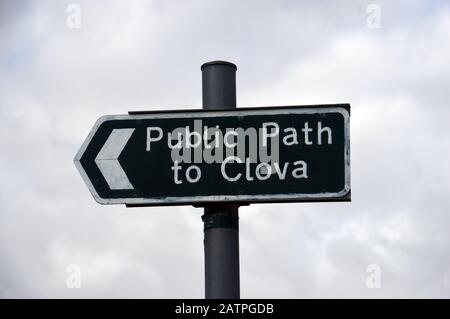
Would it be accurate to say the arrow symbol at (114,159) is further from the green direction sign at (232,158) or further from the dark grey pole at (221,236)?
the dark grey pole at (221,236)

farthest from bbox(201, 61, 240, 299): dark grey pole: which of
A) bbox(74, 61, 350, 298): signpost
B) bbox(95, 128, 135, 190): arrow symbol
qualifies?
bbox(95, 128, 135, 190): arrow symbol

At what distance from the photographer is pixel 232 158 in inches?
204

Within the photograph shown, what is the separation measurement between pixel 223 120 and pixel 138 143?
52 centimetres

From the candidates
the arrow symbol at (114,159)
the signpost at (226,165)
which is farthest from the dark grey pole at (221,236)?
the arrow symbol at (114,159)

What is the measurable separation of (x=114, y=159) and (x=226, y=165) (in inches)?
26.8

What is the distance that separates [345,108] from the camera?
5.23 meters

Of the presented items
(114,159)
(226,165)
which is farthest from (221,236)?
(114,159)

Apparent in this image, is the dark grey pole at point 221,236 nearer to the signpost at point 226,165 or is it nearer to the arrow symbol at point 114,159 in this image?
the signpost at point 226,165

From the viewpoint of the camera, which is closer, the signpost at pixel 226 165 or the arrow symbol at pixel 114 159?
the signpost at pixel 226 165

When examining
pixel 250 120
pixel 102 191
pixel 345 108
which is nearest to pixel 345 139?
pixel 345 108

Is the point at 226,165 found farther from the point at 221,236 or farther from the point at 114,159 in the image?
the point at 114,159

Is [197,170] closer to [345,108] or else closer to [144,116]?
[144,116]

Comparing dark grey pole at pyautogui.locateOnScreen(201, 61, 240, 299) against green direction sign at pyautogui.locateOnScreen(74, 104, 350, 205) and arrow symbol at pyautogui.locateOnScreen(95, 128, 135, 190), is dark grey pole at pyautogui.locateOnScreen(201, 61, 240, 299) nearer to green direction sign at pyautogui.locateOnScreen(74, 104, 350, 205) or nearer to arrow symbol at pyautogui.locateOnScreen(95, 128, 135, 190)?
green direction sign at pyautogui.locateOnScreen(74, 104, 350, 205)

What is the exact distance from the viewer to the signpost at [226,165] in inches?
201
